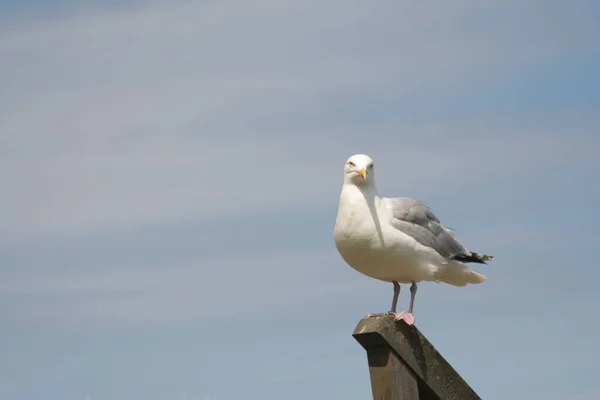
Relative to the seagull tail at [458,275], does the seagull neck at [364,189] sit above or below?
above

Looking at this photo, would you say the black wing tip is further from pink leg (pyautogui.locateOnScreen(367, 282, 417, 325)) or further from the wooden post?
the wooden post

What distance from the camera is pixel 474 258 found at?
1262 cm

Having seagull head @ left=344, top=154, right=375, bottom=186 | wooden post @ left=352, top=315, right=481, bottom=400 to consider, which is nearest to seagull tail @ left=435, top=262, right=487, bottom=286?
seagull head @ left=344, top=154, right=375, bottom=186

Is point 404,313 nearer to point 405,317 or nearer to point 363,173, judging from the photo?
point 405,317

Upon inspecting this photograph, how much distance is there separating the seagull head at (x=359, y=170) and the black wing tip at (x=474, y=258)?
80.5 inches

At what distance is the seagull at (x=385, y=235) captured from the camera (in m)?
10.5

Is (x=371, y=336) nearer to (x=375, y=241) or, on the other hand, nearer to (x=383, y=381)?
(x=383, y=381)

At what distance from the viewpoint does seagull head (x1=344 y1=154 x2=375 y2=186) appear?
35.2 ft

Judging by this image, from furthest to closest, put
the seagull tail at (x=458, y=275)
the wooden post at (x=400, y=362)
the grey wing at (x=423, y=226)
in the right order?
the seagull tail at (x=458, y=275) → the grey wing at (x=423, y=226) → the wooden post at (x=400, y=362)

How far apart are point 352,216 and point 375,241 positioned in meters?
0.40

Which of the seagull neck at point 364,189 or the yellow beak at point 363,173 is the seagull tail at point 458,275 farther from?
the yellow beak at point 363,173

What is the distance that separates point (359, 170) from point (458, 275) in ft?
8.45

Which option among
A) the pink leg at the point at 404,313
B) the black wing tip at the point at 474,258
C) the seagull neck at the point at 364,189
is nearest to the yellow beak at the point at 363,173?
the seagull neck at the point at 364,189

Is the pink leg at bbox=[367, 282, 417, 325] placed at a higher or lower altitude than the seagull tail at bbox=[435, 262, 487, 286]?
lower
